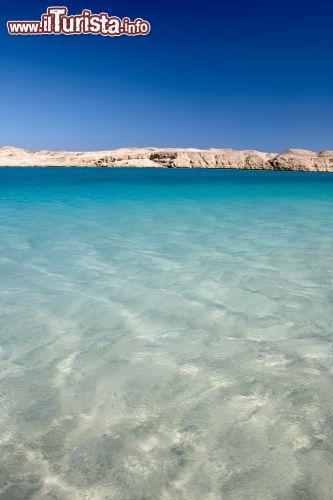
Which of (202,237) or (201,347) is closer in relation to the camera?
(201,347)

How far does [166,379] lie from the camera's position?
3.40 metres

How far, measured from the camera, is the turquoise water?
235 centimetres

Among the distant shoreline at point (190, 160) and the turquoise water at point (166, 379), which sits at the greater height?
the distant shoreline at point (190, 160)

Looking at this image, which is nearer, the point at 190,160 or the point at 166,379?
the point at 166,379

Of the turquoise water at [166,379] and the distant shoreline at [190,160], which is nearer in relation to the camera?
the turquoise water at [166,379]

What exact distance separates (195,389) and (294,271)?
4.22m

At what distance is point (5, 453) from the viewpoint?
247cm

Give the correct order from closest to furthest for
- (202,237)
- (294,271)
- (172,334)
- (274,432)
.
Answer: (274,432) → (172,334) → (294,271) → (202,237)

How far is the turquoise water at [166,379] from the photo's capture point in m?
2.35

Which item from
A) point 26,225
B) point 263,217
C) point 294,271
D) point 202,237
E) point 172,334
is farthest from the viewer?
point 263,217

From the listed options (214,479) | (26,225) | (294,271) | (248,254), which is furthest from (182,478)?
(26,225)

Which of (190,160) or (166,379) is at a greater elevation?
(190,160)

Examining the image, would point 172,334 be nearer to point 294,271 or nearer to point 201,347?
point 201,347

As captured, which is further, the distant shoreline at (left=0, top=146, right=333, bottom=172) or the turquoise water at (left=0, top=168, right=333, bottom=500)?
the distant shoreline at (left=0, top=146, right=333, bottom=172)
